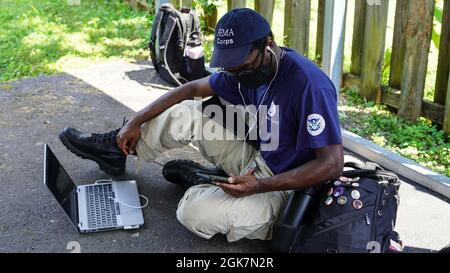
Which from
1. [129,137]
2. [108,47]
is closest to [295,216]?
[129,137]

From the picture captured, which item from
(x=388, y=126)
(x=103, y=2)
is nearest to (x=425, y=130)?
(x=388, y=126)

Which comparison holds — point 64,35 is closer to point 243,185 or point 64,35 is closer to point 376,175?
point 243,185

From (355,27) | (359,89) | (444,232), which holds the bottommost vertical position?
(444,232)

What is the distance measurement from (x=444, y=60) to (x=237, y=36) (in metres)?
2.53

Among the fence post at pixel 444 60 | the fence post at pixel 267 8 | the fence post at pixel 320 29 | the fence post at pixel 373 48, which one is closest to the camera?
the fence post at pixel 444 60

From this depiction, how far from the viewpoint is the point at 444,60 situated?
4688 mm

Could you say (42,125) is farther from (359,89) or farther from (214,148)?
(359,89)

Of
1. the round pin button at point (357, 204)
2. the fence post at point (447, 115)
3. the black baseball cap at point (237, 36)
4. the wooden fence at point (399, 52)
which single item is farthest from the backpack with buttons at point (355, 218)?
the wooden fence at point (399, 52)

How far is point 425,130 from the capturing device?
4785 millimetres

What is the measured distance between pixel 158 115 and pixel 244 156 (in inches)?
23.3

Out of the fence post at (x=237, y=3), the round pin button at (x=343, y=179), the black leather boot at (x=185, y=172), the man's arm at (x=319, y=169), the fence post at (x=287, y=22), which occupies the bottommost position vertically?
the black leather boot at (x=185, y=172)

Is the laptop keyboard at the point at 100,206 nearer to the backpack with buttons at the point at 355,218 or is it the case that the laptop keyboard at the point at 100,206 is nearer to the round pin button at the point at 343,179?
the backpack with buttons at the point at 355,218

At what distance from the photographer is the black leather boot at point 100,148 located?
3721 mm

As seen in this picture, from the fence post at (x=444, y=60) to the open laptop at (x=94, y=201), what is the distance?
8.73 ft
